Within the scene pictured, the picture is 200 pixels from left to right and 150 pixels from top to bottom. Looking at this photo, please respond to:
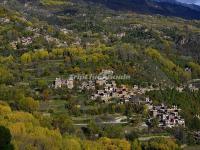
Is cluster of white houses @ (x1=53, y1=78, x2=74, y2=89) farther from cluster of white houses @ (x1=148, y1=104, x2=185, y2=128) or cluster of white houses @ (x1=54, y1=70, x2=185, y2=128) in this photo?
cluster of white houses @ (x1=148, y1=104, x2=185, y2=128)

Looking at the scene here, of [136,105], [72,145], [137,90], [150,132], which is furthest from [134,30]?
[72,145]

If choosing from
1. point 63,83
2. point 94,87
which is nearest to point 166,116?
point 94,87

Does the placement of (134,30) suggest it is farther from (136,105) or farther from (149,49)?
(136,105)

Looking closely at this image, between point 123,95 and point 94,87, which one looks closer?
point 123,95

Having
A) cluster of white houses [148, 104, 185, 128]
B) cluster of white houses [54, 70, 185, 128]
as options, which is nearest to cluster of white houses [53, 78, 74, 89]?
cluster of white houses [54, 70, 185, 128]

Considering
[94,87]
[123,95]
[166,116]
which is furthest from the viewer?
→ [94,87]

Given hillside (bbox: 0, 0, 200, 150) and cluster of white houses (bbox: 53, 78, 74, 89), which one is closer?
hillside (bbox: 0, 0, 200, 150)

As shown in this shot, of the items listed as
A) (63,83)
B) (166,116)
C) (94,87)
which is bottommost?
(94,87)

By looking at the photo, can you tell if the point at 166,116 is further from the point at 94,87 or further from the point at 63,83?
the point at 63,83

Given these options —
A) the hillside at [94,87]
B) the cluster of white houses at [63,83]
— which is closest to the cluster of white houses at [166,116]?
the hillside at [94,87]

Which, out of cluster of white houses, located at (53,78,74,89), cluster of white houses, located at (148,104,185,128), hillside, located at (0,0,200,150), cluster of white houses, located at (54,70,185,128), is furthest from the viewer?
cluster of white houses, located at (53,78,74,89)
